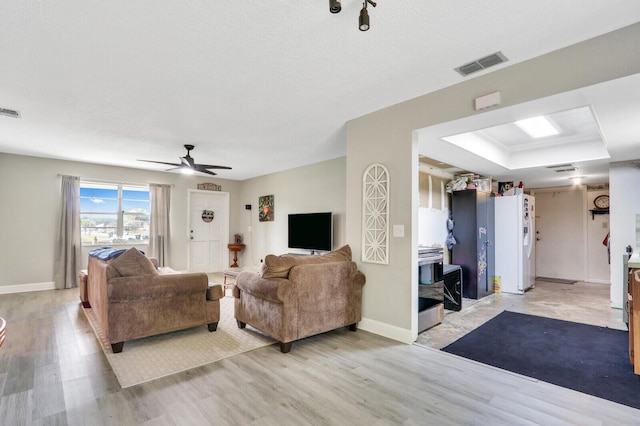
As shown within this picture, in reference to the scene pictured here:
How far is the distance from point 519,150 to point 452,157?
1.63 metres

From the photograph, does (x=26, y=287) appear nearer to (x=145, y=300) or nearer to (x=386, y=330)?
(x=145, y=300)

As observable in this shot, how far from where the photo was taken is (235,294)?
354 cm

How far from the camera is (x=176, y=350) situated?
2939 millimetres

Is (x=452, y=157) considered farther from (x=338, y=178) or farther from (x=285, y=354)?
(x=285, y=354)

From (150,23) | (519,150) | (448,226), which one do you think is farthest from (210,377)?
(519,150)

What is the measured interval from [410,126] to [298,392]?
263 cm

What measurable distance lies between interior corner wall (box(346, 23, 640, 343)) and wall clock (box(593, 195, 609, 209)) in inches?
244

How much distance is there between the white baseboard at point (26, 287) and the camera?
17.6 feet

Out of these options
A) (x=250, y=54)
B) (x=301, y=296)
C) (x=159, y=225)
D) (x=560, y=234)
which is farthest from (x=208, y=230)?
(x=560, y=234)

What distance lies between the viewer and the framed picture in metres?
7.23

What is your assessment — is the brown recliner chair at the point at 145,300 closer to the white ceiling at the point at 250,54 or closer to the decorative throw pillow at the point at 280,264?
the decorative throw pillow at the point at 280,264

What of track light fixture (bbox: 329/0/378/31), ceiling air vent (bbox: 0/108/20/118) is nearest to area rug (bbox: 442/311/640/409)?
track light fixture (bbox: 329/0/378/31)

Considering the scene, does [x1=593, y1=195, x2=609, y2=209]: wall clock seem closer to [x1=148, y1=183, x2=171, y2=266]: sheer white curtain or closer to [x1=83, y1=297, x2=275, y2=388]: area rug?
[x1=83, y1=297, x2=275, y2=388]: area rug

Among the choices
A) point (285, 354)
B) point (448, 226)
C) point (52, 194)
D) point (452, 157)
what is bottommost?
point (285, 354)
